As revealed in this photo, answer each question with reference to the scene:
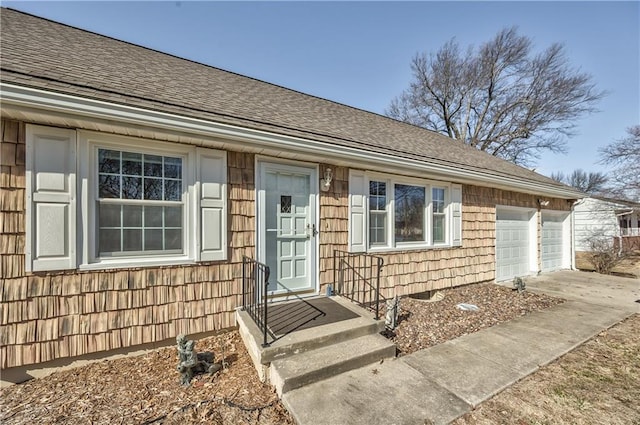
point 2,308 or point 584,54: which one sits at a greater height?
point 584,54

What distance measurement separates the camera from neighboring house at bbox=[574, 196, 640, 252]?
16.1m

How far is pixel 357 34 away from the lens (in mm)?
9555

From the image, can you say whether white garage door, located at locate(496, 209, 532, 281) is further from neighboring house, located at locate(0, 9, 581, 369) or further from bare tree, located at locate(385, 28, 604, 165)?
bare tree, located at locate(385, 28, 604, 165)

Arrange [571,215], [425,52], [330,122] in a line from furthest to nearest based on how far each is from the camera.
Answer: [425,52] → [571,215] → [330,122]

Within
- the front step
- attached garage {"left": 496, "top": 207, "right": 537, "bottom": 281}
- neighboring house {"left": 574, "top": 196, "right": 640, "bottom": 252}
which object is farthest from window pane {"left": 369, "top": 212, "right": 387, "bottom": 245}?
neighboring house {"left": 574, "top": 196, "right": 640, "bottom": 252}

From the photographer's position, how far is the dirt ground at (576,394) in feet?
7.40

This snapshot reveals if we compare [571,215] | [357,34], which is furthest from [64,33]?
[571,215]

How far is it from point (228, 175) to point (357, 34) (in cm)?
863

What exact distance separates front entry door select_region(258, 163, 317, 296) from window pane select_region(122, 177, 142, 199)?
148cm

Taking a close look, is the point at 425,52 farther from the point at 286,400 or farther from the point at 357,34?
the point at 286,400

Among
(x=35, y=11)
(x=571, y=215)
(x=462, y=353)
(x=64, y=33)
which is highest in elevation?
(x=35, y=11)

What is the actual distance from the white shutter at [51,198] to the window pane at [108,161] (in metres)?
0.24

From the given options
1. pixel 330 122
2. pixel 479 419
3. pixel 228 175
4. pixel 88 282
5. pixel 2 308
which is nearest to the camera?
pixel 479 419

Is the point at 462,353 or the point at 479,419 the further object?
the point at 462,353
